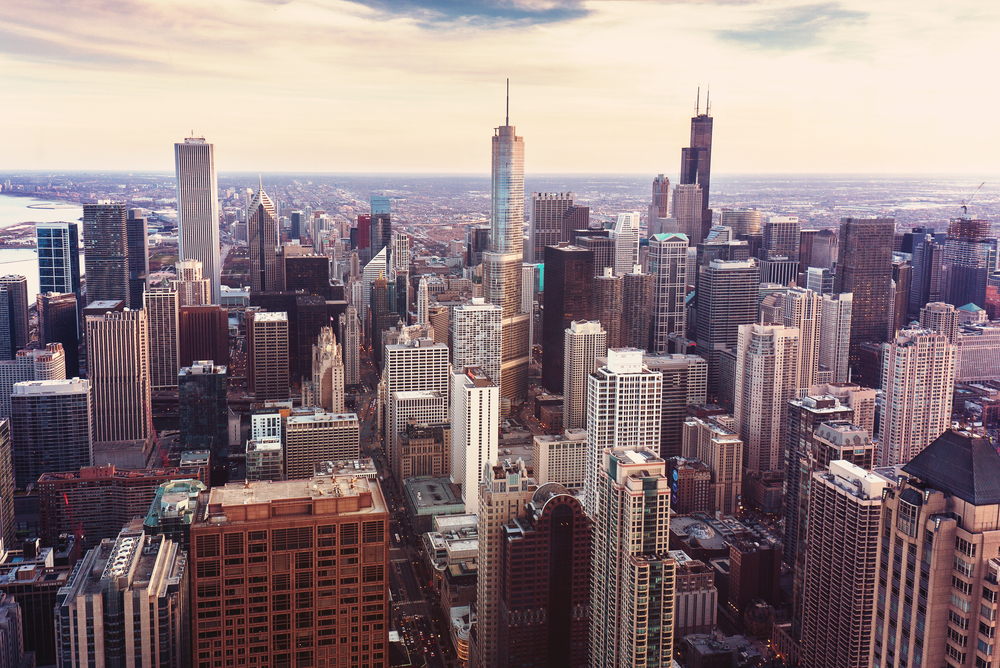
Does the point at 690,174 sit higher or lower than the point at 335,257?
higher

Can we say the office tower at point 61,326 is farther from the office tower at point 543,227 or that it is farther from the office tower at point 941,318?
the office tower at point 941,318

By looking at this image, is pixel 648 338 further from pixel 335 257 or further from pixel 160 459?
pixel 160 459

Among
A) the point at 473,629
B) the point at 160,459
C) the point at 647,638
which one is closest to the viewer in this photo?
the point at 647,638

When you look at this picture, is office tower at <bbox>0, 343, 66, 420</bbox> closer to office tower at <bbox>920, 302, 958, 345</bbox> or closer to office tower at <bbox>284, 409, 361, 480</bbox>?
office tower at <bbox>284, 409, 361, 480</bbox>

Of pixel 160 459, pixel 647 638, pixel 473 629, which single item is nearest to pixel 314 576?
pixel 647 638

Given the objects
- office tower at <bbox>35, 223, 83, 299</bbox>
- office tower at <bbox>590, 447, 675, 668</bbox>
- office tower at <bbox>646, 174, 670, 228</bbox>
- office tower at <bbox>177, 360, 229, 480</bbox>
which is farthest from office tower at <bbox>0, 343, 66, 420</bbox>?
office tower at <bbox>646, 174, 670, 228</bbox>

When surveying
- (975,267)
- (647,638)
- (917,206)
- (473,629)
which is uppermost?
(917,206)
